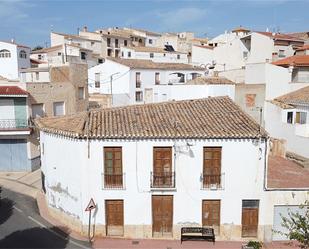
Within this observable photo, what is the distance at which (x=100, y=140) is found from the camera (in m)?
17.8

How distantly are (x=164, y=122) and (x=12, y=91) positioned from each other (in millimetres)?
14712

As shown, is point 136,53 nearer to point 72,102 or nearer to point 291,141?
point 72,102

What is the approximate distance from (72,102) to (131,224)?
17.4m

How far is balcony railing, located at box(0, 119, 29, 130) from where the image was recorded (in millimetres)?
27438

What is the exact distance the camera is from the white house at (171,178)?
17812mm

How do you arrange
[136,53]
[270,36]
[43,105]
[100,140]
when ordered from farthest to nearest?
[136,53], [270,36], [43,105], [100,140]

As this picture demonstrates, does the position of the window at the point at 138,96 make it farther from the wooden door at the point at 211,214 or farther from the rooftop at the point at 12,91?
the wooden door at the point at 211,214

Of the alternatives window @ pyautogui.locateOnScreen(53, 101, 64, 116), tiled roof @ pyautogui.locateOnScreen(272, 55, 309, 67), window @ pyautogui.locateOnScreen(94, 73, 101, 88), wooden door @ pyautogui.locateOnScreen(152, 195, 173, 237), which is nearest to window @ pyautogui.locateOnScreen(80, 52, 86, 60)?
window @ pyautogui.locateOnScreen(94, 73, 101, 88)

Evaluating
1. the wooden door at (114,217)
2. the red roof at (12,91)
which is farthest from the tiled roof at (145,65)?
the wooden door at (114,217)

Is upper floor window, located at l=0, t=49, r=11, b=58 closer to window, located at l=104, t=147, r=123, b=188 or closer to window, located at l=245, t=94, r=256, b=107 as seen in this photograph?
window, located at l=245, t=94, r=256, b=107

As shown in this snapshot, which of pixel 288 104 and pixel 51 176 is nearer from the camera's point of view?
pixel 51 176

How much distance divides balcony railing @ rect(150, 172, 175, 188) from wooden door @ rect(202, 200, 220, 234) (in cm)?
212

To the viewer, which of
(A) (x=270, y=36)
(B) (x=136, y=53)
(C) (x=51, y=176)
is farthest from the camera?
(B) (x=136, y=53)

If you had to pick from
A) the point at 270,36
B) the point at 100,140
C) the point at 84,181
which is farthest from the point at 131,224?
the point at 270,36
